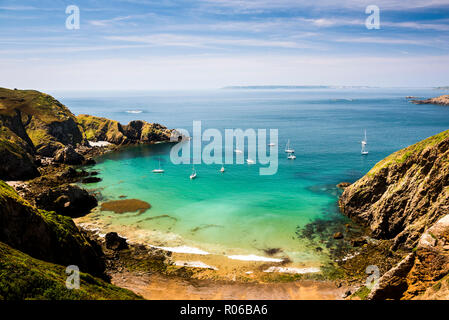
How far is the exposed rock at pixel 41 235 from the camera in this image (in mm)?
27250

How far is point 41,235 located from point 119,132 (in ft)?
340

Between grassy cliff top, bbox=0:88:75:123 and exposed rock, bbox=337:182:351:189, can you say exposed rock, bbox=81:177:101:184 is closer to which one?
grassy cliff top, bbox=0:88:75:123

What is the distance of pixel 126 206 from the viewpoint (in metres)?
58.8

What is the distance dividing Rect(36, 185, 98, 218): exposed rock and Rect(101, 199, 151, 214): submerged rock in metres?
2.99

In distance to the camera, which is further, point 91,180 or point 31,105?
point 31,105

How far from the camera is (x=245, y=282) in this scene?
3538 centimetres

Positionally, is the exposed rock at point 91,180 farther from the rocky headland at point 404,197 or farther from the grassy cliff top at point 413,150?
the grassy cliff top at point 413,150

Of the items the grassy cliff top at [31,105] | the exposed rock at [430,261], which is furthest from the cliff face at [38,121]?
the exposed rock at [430,261]

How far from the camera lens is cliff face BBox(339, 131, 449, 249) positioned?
38812mm

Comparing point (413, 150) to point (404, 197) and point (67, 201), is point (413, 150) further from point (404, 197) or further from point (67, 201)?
point (67, 201)

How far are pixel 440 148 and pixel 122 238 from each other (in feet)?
157

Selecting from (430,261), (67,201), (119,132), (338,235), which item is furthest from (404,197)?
(119,132)

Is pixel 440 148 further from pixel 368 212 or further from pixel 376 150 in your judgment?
pixel 376 150

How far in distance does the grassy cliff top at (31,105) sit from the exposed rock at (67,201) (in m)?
66.2
